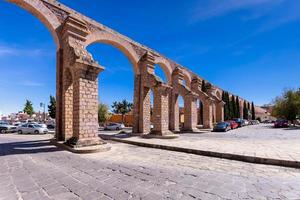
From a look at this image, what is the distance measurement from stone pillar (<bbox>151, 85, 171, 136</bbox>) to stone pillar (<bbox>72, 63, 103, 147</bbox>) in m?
5.78

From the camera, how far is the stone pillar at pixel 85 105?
914 cm

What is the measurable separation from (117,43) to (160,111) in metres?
5.66

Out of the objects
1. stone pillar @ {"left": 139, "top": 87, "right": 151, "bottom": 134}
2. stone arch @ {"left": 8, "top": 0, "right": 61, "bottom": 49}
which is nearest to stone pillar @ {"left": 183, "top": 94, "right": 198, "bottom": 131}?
stone pillar @ {"left": 139, "top": 87, "right": 151, "bottom": 134}

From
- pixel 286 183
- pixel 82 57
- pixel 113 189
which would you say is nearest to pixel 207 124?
pixel 82 57

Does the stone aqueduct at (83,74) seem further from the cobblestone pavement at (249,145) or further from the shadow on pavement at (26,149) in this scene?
the cobblestone pavement at (249,145)

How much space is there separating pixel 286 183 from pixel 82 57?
28.4ft

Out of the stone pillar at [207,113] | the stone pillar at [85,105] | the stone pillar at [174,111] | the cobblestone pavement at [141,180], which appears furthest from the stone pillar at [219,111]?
the cobblestone pavement at [141,180]

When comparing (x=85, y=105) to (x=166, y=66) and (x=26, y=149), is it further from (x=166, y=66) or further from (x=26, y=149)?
(x=166, y=66)

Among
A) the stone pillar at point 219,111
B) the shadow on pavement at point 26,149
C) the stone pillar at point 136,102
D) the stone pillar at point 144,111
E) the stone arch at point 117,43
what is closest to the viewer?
the shadow on pavement at point 26,149

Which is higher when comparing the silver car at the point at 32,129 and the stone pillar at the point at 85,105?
the stone pillar at the point at 85,105

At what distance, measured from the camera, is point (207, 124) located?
24609 mm

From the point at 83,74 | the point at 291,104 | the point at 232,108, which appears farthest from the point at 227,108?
the point at 83,74

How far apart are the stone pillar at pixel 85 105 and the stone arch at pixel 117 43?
407cm

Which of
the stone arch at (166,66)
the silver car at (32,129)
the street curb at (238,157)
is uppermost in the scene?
the stone arch at (166,66)
